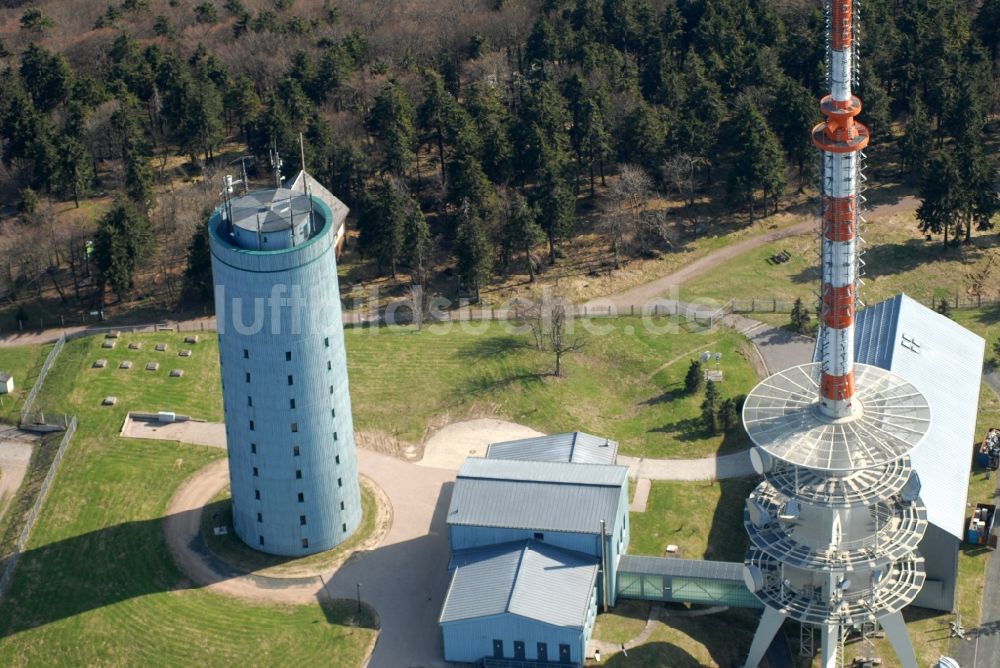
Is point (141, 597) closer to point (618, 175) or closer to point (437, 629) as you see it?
point (437, 629)

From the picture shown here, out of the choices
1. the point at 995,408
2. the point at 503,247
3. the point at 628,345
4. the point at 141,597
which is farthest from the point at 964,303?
the point at 141,597

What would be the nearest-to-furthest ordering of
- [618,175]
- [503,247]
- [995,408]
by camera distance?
1. [995,408]
2. [503,247]
3. [618,175]

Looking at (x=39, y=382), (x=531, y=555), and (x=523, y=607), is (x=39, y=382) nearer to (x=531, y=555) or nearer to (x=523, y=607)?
(x=531, y=555)

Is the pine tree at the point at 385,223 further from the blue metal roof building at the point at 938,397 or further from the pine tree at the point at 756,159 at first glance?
the blue metal roof building at the point at 938,397

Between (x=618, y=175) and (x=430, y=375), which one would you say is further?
(x=618, y=175)

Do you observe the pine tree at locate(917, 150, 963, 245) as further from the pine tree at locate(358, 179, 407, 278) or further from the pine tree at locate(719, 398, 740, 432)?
→ the pine tree at locate(358, 179, 407, 278)

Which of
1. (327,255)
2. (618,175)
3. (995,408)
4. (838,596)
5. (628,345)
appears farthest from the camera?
(618,175)

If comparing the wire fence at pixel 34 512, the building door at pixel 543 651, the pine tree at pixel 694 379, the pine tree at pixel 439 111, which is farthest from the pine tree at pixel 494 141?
the building door at pixel 543 651
